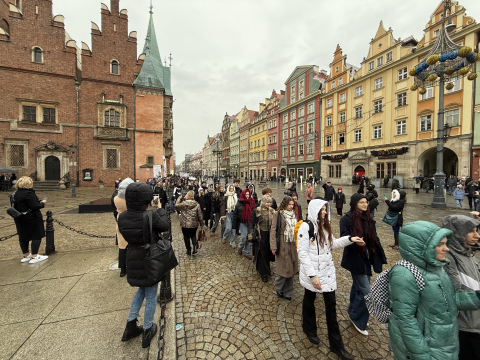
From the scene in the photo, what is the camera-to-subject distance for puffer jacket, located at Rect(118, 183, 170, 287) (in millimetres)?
2324

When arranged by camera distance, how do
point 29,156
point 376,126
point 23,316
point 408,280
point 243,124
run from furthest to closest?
point 243,124, point 376,126, point 29,156, point 23,316, point 408,280

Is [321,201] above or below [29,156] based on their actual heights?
below

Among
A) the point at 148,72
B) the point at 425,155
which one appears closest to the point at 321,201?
the point at 425,155

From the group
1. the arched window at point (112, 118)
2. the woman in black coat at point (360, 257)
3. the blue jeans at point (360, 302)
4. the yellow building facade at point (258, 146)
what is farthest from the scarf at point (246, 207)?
the yellow building facade at point (258, 146)

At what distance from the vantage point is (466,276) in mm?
1812

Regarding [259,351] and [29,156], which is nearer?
[259,351]

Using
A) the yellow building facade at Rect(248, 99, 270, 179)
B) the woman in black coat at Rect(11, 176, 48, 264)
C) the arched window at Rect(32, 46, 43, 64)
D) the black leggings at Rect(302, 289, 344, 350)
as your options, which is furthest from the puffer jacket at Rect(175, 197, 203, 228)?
the yellow building facade at Rect(248, 99, 270, 179)

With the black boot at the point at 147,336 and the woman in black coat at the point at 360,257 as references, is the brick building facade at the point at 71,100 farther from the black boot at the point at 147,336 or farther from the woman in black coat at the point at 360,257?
the woman in black coat at the point at 360,257

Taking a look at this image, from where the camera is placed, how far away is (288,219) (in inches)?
137

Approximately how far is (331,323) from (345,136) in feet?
99.6

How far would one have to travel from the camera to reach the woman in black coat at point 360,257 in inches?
106

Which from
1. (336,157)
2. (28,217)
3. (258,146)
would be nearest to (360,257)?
(28,217)

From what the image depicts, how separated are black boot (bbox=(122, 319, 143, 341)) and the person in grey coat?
11.3 feet

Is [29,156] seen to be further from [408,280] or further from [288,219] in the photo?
[408,280]
